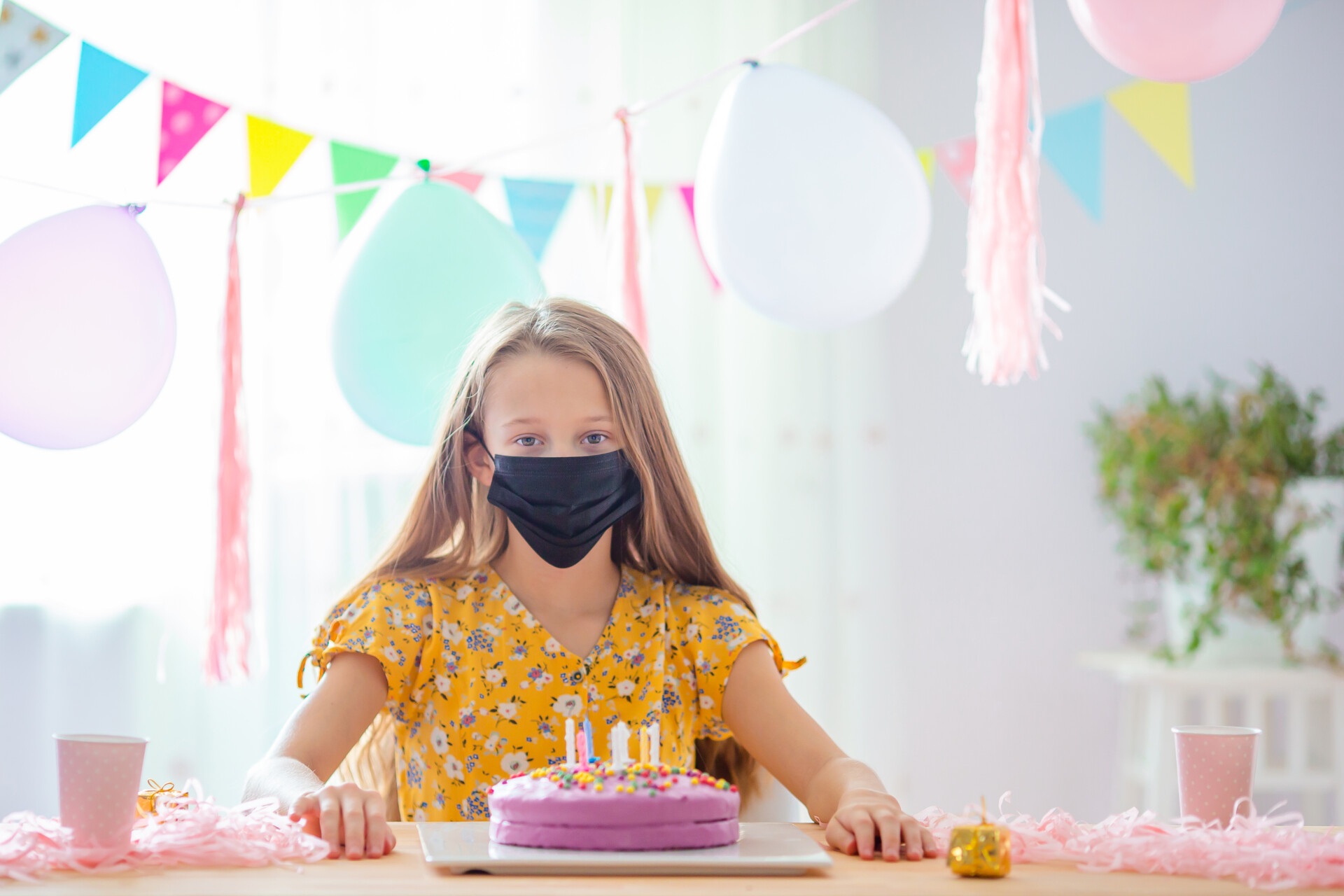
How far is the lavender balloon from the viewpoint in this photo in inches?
52.7

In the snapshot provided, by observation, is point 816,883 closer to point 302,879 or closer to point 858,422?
point 302,879

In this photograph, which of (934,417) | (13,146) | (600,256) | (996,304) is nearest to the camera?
(996,304)

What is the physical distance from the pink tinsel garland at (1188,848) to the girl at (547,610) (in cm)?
26

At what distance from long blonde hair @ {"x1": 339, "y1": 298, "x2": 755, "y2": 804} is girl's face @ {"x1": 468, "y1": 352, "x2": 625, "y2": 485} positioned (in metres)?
0.02

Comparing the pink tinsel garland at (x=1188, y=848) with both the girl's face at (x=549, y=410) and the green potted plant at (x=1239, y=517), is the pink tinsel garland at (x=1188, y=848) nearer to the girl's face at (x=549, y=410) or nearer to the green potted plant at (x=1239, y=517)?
the girl's face at (x=549, y=410)

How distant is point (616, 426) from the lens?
1.31 m

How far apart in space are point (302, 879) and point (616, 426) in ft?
2.09

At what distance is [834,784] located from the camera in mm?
1097

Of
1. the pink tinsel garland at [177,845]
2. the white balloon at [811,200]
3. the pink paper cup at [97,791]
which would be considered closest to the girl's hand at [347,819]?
the pink tinsel garland at [177,845]

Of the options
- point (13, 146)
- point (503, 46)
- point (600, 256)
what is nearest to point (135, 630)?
point (13, 146)

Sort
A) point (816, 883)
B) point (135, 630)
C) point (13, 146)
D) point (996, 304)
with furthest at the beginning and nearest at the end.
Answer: point (135, 630), point (13, 146), point (996, 304), point (816, 883)

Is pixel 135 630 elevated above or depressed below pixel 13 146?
below

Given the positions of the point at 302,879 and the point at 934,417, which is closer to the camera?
the point at 302,879

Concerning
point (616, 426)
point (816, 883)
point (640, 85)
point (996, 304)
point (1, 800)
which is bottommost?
point (1, 800)
